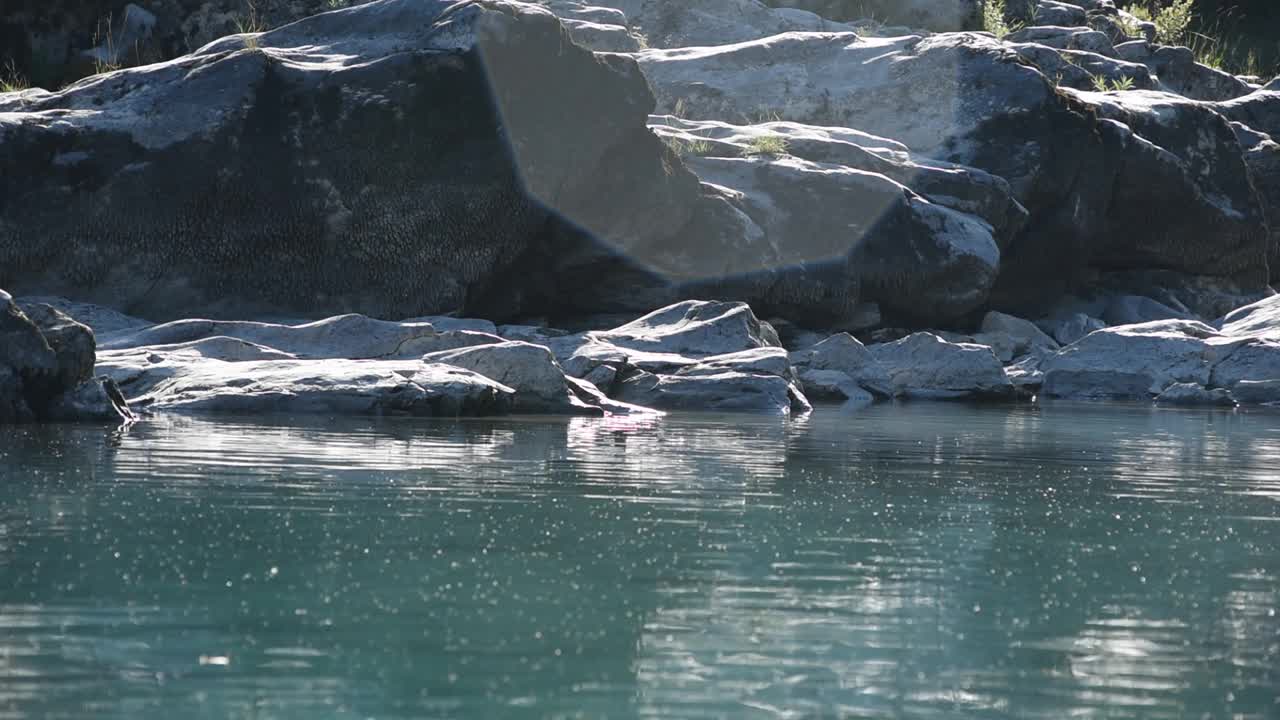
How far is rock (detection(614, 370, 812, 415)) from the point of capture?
17.0 m

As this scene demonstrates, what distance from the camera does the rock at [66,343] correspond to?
43.4 ft

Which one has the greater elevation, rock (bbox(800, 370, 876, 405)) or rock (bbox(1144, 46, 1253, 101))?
rock (bbox(1144, 46, 1253, 101))

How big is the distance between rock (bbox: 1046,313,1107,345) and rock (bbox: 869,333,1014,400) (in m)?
5.47

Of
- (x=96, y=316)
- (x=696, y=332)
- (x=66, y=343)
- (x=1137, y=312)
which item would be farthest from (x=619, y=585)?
(x=1137, y=312)

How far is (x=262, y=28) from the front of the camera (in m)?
26.8

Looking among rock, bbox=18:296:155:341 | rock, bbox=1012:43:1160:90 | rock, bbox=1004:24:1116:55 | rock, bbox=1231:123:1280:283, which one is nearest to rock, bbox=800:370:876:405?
rock, bbox=18:296:155:341

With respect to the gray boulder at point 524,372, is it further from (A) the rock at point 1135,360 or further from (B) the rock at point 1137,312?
(B) the rock at point 1137,312

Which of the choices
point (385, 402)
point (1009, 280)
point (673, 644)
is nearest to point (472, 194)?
point (385, 402)

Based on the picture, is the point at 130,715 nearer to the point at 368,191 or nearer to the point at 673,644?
the point at 673,644

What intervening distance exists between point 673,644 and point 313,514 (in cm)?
313

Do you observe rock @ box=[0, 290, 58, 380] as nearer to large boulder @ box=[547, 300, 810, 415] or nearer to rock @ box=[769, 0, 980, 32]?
large boulder @ box=[547, 300, 810, 415]

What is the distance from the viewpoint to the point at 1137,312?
27875mm

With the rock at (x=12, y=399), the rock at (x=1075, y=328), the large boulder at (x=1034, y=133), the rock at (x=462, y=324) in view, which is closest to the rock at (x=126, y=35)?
the large boulder at (x=1034, y=133)

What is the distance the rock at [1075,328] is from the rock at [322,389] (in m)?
13.9
